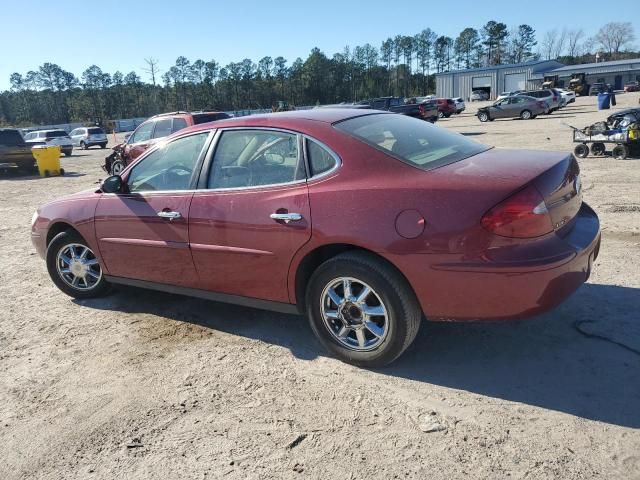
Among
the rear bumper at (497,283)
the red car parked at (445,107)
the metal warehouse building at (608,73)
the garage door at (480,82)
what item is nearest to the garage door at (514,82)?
the metal warehouse building at (608,73)

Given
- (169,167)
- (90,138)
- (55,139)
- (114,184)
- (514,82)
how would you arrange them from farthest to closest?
1. (514,82)
2. (90,138)
3. (55,139)
4. (114,184)
5. (169,167)

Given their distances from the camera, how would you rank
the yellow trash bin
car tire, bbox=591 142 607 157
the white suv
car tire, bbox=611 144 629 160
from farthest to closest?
1. the white suv
2. the yellow trash bin
3. car tire, bbox=591 142 607 157
4. car tire, bbox=611 144 629 160

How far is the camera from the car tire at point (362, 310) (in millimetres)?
3236

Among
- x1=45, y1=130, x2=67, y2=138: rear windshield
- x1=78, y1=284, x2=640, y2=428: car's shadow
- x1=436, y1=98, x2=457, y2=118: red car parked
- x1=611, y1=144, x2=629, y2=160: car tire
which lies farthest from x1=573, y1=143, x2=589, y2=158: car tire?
x1=436, y1=98, x2=457, y2=118: red car parked

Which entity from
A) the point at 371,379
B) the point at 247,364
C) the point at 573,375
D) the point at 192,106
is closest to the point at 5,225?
the point at 247,364

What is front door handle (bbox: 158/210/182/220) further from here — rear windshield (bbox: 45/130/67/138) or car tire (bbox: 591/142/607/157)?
Answer: rear windshield (bbox: 45/130/67/138)

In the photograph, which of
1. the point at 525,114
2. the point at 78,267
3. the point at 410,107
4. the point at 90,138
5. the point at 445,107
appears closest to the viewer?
the point at 78,267

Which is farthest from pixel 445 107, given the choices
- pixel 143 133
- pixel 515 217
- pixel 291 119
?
pixel 515 217

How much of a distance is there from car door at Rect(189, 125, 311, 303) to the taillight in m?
1.15

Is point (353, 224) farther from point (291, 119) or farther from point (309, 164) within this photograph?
point (291, 119)

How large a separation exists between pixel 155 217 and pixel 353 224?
183 cm

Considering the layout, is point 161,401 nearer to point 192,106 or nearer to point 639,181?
point 639,181

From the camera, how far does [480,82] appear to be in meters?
87.1

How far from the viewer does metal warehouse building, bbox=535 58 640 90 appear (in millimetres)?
77312
